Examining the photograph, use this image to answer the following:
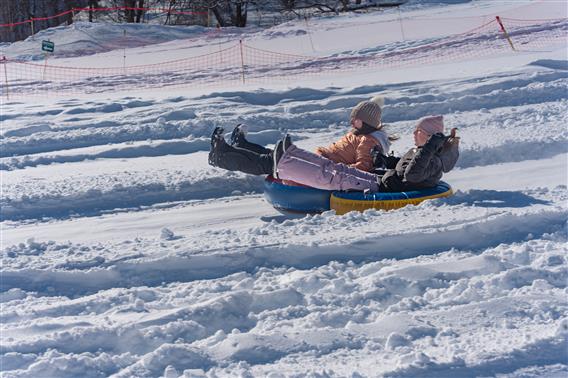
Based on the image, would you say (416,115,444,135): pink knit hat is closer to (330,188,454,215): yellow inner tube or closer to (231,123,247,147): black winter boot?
(330,188,454,215): yellow inner tube

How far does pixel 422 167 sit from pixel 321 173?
78 centimetres

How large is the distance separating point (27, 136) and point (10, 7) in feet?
57.7

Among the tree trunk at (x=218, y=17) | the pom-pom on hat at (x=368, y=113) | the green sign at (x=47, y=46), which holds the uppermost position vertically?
the tree trunk at (x=218, y=17)

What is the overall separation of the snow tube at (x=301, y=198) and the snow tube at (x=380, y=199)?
12cm

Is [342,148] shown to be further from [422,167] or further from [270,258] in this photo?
[270,258]

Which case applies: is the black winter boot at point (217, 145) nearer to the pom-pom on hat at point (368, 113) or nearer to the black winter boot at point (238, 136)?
the black winter boot at point (238, 136)

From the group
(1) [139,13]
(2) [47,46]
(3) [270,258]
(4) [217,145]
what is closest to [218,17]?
(1) [139,13]

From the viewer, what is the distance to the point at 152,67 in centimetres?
1471

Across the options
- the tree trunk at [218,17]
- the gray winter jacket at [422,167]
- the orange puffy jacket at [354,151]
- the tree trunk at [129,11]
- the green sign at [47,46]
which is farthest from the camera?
the tree trunk at [129,11]

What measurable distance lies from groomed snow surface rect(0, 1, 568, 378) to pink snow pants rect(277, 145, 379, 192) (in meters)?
0.30

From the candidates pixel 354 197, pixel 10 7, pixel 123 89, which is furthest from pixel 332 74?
pixel 10 7

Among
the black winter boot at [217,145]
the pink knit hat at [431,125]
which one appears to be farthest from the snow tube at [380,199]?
the black winter boot at [217,145]

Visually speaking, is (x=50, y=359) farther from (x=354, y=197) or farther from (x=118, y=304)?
(x=354, y=197)

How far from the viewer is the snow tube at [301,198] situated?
18.7 feet
